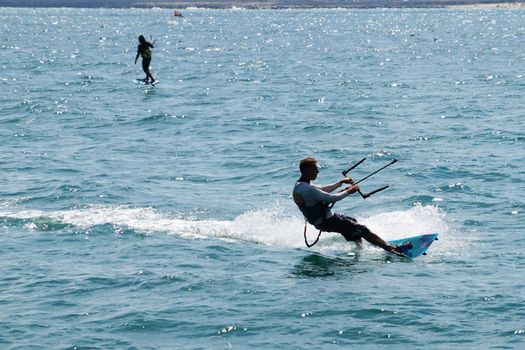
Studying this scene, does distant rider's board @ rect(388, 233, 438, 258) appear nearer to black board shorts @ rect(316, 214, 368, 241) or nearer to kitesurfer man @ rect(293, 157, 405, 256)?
kitesurfer man @ rect(293, 157, 405, 256)

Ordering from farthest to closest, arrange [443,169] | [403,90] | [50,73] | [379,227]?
1. [50,73]
2. [403,90]
3. [443,169]
4. [379,227]

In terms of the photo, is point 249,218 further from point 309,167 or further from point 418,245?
point 418,245

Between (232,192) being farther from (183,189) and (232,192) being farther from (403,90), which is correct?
(403,90)

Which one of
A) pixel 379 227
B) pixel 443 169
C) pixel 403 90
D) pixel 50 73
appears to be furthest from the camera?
pixel 50 73

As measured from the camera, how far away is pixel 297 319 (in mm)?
14258

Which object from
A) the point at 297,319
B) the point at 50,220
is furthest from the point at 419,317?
the point at 50,220

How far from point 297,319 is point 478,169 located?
12383 millimetres

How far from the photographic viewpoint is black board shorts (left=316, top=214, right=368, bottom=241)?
57.2 ft

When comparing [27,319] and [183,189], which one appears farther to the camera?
[183,189]

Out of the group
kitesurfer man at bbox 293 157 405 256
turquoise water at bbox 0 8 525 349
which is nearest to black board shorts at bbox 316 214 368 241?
kitesurfer man at bbox 293 157 405 256

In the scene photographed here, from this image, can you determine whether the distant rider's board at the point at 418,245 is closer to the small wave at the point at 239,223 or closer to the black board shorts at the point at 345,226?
the black board shorts at the point at 345,226

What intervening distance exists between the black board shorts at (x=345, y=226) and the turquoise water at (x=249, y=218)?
400 mm

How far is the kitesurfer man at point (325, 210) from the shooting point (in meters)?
17.2

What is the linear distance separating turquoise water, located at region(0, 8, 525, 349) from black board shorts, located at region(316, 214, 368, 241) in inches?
15.7
